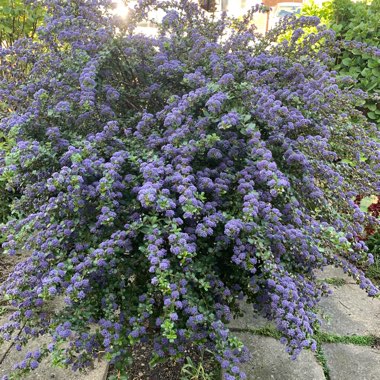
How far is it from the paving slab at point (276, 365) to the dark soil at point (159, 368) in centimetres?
17

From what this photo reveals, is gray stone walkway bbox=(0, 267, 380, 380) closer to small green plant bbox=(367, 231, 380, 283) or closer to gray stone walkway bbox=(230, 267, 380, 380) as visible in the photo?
gray stone walkway bbox=(230, 267, 380, 380)

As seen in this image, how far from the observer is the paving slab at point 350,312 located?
2350 mm

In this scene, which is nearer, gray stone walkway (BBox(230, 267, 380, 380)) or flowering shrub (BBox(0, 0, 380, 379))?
flowering shrub (BBox(0, 0, 380, 379))

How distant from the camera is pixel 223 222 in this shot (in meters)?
1.49

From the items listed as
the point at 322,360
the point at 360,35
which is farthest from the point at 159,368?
the point at 360,35

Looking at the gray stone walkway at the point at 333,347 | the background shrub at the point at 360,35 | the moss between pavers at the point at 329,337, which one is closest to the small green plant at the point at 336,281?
the gray stone walkway at the point at 333,347

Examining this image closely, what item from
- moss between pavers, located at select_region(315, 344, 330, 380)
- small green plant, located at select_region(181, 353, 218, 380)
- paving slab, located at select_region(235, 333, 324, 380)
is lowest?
moss between pavers, located at select_region(315, 344, 330, 380)

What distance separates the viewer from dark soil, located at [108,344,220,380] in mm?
1975

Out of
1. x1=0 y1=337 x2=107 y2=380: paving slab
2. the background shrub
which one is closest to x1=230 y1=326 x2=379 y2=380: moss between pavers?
x1=0 y1=337 x2=107 y2=380: paving slab

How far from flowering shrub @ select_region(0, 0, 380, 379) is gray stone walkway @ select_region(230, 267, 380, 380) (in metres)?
0.47

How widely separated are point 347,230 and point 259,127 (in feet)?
1.97

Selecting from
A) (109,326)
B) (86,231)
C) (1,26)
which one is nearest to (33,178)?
(86,231)

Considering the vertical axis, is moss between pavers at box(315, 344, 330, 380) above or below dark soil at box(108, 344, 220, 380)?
below

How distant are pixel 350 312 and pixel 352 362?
47 centimetres
